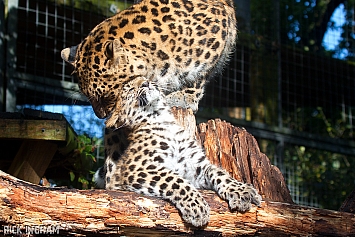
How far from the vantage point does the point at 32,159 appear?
6.19m

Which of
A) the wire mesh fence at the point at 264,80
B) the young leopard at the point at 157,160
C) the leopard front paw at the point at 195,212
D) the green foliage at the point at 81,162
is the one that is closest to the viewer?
the leopard front paw at the point at 195,212

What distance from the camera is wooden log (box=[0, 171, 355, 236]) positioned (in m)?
4.03

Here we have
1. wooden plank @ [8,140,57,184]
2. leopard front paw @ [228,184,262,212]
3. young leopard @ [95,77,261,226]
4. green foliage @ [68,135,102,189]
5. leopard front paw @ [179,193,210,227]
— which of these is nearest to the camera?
leopard front paw @ [179,193,210,227]

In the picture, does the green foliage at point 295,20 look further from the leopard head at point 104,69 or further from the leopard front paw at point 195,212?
the leopard front paw at point 195,212

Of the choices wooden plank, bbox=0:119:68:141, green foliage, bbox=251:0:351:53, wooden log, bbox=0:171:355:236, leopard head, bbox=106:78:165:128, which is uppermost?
green foliage, bbox=251:0:351:53

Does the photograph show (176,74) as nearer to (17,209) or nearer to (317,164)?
(17,209)

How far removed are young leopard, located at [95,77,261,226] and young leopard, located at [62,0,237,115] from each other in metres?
0.27

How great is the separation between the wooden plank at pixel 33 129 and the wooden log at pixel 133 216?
5.49 feet

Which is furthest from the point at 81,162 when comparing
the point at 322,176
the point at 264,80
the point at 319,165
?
the point at 319,165

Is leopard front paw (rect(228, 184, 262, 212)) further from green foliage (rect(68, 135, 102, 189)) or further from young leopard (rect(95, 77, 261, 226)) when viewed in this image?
green foliage (rect(68, 135, 102, 189))

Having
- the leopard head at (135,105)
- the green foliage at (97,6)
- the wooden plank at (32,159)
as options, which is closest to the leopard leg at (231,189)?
the leopard head at (135,105)

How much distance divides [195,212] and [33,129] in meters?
2.09

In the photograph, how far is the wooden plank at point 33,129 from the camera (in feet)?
19.0

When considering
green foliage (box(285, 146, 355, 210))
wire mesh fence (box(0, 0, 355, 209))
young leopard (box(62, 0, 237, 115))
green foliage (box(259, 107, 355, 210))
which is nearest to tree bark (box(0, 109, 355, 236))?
young leopard (box(62, 0, 237, 115))
